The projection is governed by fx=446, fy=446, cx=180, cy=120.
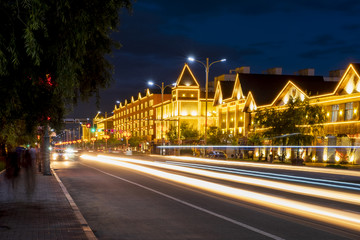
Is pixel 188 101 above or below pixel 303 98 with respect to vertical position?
above

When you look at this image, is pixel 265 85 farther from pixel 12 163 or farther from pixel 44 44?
pixel 44 44

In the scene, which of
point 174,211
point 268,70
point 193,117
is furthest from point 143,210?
point 193,117

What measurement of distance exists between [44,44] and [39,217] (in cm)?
469

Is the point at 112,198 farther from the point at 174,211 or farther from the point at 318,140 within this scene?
the point at 318,140

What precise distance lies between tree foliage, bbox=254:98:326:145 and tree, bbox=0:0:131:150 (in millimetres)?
42901

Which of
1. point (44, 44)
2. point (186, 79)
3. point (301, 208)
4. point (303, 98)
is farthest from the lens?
point (186, 79)

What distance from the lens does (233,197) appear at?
604 inches

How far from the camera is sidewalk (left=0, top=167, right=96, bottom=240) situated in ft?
27.6

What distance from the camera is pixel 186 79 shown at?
356 feet

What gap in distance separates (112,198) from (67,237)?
6.98 m

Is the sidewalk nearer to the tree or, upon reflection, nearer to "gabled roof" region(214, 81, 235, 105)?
the tree

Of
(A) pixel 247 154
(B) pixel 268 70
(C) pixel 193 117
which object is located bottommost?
(A) pixel 247 154

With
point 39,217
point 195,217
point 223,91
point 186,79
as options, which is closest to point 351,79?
point 223,91

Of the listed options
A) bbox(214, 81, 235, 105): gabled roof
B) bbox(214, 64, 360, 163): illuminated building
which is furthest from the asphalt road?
bbox(214, 81, 235, 105): gabled roof
